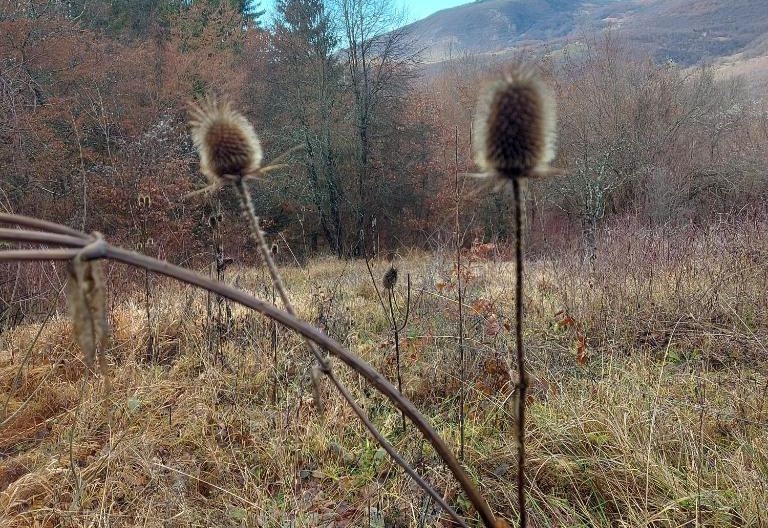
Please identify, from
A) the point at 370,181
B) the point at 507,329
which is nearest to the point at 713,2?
the point at 370,181

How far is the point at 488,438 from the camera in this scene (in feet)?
9.21

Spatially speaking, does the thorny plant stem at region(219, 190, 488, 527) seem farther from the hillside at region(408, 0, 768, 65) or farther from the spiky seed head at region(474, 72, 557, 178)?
the hillside at region(408, 0, 768, 65)

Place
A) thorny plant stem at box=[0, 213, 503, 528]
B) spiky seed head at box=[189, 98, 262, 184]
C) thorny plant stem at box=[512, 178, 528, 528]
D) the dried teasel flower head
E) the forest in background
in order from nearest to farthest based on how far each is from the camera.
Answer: thorny plant stem at box=[0, 213, 503, 528] < thorny plant stem at box=[512, 178, 528, 528] < spiky seed head at box=[189, 98, 262, 184] < the dried teasel flower head < the forest in background

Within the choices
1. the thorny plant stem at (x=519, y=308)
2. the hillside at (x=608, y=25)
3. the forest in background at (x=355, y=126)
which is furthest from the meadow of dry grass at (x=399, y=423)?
the hillside at (x=608, y=25)

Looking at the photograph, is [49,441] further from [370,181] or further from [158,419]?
[370,181]

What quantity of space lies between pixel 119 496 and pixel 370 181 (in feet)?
53.5

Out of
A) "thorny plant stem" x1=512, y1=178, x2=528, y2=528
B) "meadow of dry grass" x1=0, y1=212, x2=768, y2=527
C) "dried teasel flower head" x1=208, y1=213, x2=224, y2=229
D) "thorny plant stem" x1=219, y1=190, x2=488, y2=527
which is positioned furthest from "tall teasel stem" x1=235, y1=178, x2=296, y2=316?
"dried teasel flower head" x1=208, y1=213, x2=224, y2=229

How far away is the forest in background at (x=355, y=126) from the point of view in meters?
13.2

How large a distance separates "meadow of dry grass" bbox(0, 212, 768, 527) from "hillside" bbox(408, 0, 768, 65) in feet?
53.4

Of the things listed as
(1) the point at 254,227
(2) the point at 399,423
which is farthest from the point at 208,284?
(2) the point at 399,423

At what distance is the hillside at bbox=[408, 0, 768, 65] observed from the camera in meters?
53.4

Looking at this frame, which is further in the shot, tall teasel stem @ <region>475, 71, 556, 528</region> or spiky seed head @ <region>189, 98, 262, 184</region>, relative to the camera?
spiky seed head @ <region>189, 98, 262, 184</region>

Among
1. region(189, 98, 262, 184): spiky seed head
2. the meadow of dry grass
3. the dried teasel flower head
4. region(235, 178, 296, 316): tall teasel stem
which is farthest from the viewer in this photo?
the dried teasel flower head

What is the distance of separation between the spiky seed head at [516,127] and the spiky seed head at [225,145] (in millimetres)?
468
